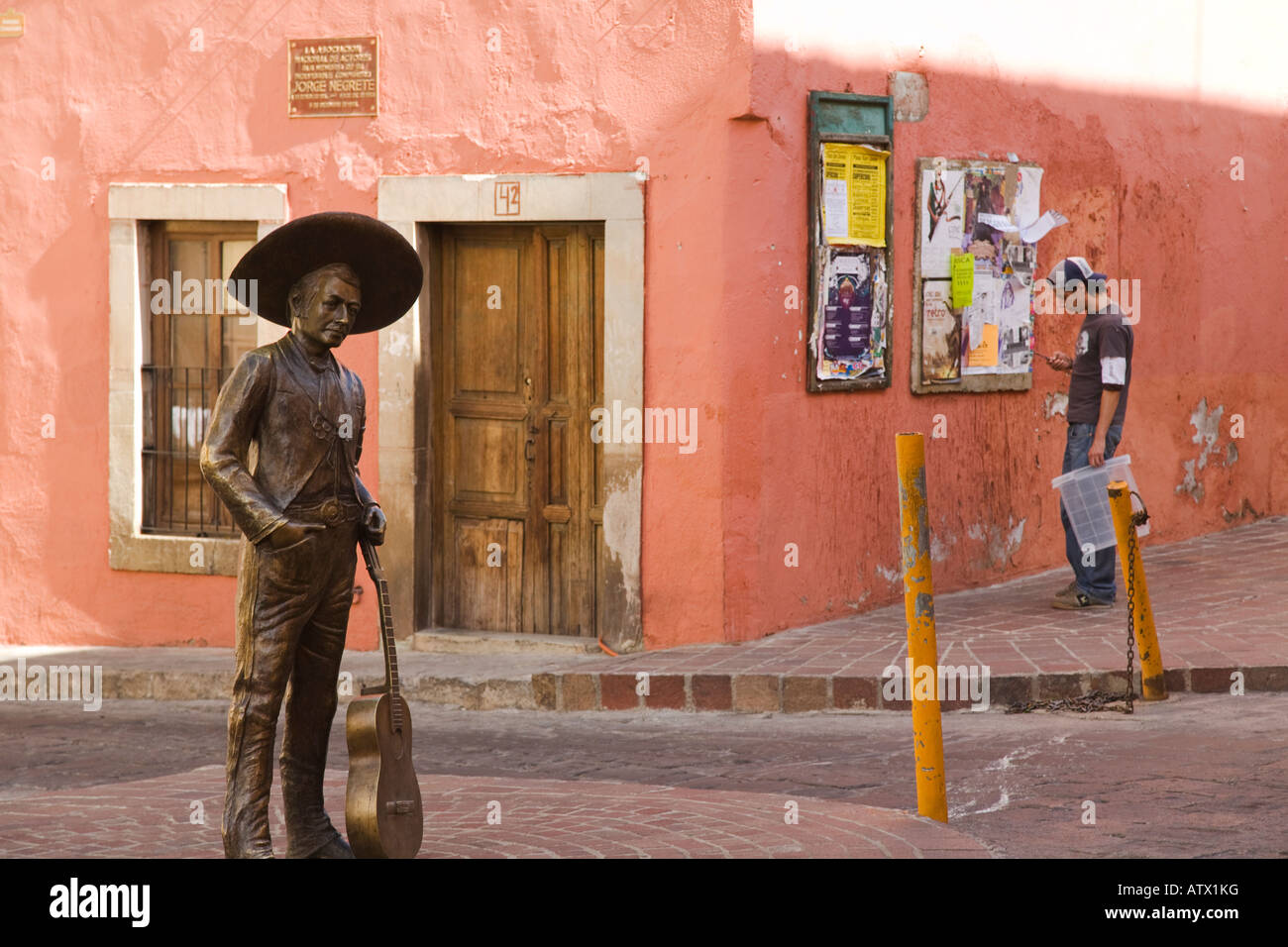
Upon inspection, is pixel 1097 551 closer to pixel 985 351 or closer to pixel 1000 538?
pixel 1000 538

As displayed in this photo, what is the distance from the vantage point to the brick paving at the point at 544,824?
5945 millimetres

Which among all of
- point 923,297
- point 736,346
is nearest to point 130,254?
point 736,346

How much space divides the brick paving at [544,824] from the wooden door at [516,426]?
12.0 ft

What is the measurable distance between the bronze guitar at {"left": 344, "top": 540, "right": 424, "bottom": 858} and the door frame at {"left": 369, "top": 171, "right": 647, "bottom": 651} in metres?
4.95

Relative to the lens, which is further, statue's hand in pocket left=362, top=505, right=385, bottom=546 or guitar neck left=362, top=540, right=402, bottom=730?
statue's hand in pocket left=362, top=505, right=385, bottom=546

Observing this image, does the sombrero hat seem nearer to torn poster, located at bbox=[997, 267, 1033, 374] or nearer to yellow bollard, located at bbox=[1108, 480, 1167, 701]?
yellow bollard, located at bbox=[1108, 480, 1167, 701]

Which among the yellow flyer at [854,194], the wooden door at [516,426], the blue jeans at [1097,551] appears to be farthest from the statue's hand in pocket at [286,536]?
the blue jeans at [1097,551]

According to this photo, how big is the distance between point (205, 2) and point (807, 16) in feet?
12.7

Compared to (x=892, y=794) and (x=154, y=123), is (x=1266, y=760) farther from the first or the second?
(x=154, y=123)

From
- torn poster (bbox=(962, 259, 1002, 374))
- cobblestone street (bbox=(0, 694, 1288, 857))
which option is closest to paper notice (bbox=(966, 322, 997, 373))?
torn poster (bbox=(962, 259, 1002, 374))

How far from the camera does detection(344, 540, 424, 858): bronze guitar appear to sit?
548 cm

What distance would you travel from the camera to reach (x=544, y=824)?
641cm

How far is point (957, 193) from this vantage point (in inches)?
456

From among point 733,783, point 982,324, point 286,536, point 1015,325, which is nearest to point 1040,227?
point 1015,325
